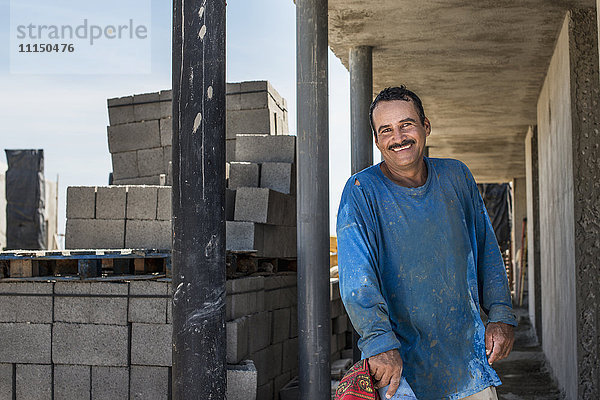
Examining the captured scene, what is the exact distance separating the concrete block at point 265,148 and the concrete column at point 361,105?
1278 millimetres

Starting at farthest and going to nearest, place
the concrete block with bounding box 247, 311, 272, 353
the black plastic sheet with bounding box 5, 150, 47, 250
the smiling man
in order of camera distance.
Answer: the black plastic sheet with bounding box 5, 150, 47, 250
the concrete block with bounding box 247, 311, 272, 353
the smiling man

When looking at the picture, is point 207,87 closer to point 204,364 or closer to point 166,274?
point 204,364

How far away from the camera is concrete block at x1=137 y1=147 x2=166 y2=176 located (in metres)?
9.41

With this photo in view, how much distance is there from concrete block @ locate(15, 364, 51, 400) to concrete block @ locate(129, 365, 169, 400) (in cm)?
75

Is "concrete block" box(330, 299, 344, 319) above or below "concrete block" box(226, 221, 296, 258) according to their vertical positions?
below

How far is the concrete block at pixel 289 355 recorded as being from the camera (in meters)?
8.07

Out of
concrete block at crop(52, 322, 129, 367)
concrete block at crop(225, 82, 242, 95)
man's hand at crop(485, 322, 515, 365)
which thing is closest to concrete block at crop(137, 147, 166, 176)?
concrete block at crop(225, 82, 242, 95)

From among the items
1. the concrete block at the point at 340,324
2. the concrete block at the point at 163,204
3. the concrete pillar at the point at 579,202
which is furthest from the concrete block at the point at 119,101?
the concrete pillar at the point at 579,202

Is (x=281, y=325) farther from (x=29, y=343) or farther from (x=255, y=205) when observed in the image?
(x=29, y=343)

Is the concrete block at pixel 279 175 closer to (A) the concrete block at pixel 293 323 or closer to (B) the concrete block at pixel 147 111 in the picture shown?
(A) the concrete block at pixel 293 323

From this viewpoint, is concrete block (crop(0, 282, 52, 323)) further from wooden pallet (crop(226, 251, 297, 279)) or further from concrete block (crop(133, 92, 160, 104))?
concrete block (crop(133, 92, 160, 104))

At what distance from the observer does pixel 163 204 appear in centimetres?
741

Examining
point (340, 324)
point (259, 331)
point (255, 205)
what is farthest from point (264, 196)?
point (340, 324)

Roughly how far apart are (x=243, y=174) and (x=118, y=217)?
4.85 ft
